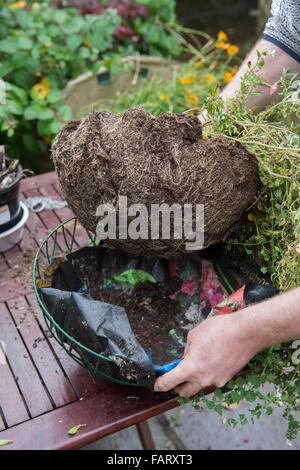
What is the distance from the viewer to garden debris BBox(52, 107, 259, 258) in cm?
106

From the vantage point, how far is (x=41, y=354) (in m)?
1.23

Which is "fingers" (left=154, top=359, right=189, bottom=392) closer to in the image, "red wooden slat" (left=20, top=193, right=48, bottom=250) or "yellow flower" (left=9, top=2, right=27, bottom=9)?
"red wooden slat" (left=20, top=193, right=48, bottom=250)

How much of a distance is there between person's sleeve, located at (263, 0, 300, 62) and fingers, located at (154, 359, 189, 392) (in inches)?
36.7

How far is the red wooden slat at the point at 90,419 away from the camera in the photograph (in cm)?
102

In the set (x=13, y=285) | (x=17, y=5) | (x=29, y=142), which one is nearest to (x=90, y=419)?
(x=13, y=285)

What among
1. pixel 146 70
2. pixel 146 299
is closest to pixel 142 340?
pixel 146 299

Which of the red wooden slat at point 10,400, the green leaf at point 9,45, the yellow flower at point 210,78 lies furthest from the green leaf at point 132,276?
the yellow flower at point 210,78

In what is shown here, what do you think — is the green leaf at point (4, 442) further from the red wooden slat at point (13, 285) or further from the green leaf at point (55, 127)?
the green leaf at point (55, 127)

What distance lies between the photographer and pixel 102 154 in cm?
106

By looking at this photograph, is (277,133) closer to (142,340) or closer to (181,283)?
(181,283)

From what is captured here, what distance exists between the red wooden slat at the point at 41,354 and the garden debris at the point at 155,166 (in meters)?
0.40

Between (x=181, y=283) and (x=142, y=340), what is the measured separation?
23 cm

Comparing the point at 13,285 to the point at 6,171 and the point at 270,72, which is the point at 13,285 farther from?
the point at 270,72

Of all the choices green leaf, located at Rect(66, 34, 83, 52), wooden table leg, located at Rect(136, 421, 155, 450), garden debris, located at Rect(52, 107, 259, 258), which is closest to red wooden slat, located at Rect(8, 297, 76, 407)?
garden debris, located at Rect(52, 107, 259, 258)
